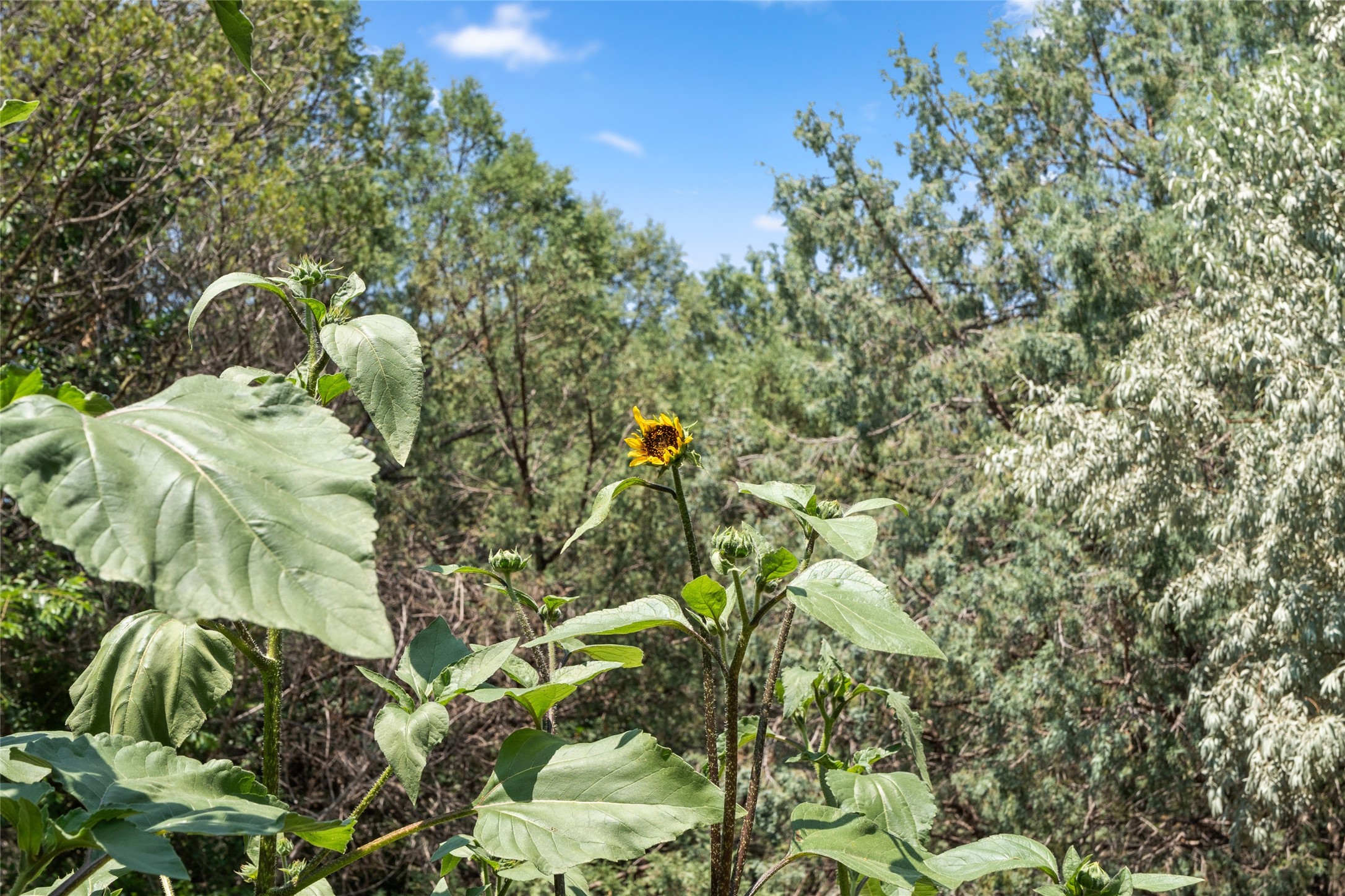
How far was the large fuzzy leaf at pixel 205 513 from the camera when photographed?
30 cm

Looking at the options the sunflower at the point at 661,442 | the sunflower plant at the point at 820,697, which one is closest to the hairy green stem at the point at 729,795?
the sunflower plant at the point at 820,697

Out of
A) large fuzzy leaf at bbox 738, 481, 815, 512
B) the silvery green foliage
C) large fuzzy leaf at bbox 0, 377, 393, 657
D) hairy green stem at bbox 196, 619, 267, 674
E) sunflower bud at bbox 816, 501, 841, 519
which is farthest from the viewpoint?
the silvery green foliage

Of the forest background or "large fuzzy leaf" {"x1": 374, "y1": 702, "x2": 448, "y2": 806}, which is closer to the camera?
"large fuzzy leaf" {"x1": 374, "y1": 702, "x2": 448, "y2": 806}

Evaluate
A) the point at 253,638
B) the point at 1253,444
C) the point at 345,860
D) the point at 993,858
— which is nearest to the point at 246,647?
the point at 253,638

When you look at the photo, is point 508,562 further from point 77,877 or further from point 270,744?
point 77,877

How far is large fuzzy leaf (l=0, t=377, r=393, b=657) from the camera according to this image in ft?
0.97

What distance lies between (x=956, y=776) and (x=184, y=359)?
5.79 metres

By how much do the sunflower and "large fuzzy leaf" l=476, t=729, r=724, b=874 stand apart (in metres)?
0.25

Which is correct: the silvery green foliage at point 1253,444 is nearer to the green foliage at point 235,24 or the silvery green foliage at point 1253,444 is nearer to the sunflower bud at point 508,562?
the sunflower bud at point 508,562

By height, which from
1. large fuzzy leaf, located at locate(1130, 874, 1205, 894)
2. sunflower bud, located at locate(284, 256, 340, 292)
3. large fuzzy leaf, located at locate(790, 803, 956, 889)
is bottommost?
large fuzzy leaf, located at locate(1130, 874, 1205, 894)

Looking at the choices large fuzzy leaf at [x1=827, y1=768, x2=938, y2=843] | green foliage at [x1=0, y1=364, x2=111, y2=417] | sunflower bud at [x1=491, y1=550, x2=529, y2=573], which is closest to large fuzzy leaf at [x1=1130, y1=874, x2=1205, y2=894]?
large fuzzy leaf at [x1=827, y1=768, x2=938, y2=843]

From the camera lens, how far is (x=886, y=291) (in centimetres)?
916

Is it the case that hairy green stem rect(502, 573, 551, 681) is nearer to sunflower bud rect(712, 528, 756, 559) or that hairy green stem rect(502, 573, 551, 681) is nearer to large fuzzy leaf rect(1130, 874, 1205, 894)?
sunflower bud rect(712, 528, 756, 559)

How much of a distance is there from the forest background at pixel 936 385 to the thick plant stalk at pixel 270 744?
3304 mm
